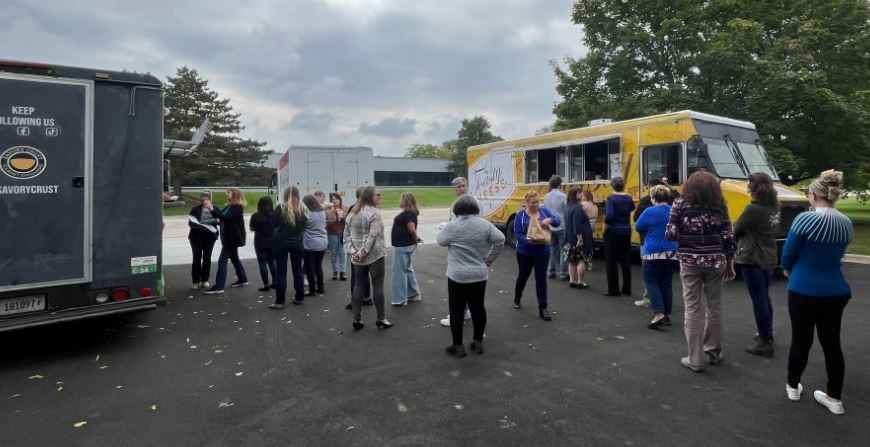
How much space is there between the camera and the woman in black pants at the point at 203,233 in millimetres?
8109

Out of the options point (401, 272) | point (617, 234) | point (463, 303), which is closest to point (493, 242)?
point (463, 303)

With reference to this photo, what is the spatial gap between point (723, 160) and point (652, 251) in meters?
4.52

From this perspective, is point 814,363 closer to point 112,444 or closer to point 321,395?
point 321,395

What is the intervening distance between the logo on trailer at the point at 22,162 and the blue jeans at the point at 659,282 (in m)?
6.71

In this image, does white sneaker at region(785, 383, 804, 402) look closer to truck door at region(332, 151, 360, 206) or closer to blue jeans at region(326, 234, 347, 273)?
blue jeans at region(326, 234, 347, 273)

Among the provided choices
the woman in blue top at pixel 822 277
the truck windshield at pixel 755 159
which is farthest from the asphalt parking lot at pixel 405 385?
the truck windshield at pixel 755 159

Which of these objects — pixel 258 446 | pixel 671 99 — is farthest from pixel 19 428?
pixel 671 99

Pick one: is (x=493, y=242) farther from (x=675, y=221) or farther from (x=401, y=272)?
(x=401, y=272)

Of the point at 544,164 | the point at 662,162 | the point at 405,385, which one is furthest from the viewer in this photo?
the point at 544,164

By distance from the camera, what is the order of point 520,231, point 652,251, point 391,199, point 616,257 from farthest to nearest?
point 391,199
point 616,257
point 520,231
point 652,251

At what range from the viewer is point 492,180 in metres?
13.5

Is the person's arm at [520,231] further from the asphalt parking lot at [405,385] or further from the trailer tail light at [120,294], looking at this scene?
the trailer tail light at [120,294]

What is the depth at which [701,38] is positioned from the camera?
16.7 m

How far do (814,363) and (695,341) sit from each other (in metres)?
1.24
